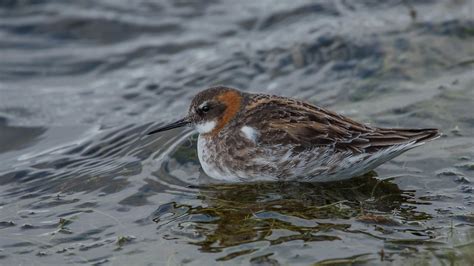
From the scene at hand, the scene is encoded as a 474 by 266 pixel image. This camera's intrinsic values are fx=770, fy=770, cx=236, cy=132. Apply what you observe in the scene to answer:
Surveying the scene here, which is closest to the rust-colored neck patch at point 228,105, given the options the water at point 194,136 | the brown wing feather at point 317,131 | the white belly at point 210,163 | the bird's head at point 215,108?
the bird's head at point 215,108

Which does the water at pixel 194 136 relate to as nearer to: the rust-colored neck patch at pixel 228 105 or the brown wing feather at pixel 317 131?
the brown wing feather at pixel 317 131

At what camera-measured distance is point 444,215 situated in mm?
6895

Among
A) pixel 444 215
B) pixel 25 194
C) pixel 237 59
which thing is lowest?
pixel 444 215

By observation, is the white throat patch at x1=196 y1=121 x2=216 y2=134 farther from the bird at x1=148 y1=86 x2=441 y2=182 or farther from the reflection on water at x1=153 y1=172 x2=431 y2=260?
the reflection on water at x1=153 y1=172 x2=431 y2=260

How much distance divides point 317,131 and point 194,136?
219cm

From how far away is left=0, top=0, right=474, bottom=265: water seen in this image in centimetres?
672

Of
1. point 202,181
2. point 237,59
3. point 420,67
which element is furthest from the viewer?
point 237,59

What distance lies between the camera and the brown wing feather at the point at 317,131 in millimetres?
7598

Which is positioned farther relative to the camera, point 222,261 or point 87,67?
point 87,67

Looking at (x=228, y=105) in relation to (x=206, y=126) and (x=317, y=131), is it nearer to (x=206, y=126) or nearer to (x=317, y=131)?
(x=206, y=126)

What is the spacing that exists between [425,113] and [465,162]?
148cm

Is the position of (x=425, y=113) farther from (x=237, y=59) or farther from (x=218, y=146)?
(x=237, y=59)

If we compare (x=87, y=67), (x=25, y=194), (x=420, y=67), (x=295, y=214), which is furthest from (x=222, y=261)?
(x=87, y=67)

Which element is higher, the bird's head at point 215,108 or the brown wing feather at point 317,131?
the bird's head at point 215,108
